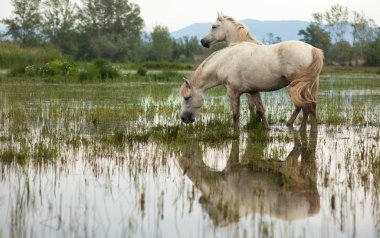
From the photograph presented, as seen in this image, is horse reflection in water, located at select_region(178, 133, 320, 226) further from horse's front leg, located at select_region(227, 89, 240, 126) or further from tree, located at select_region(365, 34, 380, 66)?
tree, located at select_region(365, 34, 380, 66)

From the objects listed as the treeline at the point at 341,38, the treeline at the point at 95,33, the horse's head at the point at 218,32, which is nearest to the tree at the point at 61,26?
the treeline at the point at 95,33

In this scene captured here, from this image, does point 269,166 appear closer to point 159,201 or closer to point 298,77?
point 159,201

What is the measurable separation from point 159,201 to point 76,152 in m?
3.08

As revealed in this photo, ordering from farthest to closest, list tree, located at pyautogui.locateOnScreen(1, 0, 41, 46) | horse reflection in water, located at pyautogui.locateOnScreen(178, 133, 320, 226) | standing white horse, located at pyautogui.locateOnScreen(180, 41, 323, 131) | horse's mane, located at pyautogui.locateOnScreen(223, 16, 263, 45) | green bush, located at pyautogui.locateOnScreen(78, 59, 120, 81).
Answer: tree, located at pyautogui.locateOnScreen(1, 0, 41, 46)
green bush, located at pyautogui.locateOnScreen(78, 59, 120, 81)
horse's mane, located at pyautogui.locateOnScreen(223, 16, 263, 45)
standing white horse, located at pyautogui.locateOnScreen(180, 41, 323, 131)
horse reflection in water, located at pyautogui.locateOnScreen(178, 133, 320, 226)

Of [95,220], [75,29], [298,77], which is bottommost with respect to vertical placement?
[95,220]

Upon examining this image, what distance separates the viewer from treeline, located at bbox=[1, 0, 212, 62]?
2884 inches

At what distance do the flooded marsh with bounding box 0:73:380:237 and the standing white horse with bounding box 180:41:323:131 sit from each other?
571mm

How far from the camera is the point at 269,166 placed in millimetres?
7648

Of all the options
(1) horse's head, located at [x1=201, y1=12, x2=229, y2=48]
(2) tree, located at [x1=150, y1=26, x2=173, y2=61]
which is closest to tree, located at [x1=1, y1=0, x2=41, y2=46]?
(2) tree, located at [x1=150, y1=26, x2=173, y2=61]

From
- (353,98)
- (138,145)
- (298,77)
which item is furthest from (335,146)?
(353,98)

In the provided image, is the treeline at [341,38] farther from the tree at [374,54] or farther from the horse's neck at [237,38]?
the horse's neck at [237,38]

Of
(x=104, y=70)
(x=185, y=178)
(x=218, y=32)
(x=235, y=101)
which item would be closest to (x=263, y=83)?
(x=235, y=101)

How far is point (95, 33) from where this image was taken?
8219cm

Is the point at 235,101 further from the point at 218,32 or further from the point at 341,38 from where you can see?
the point at 341,38
